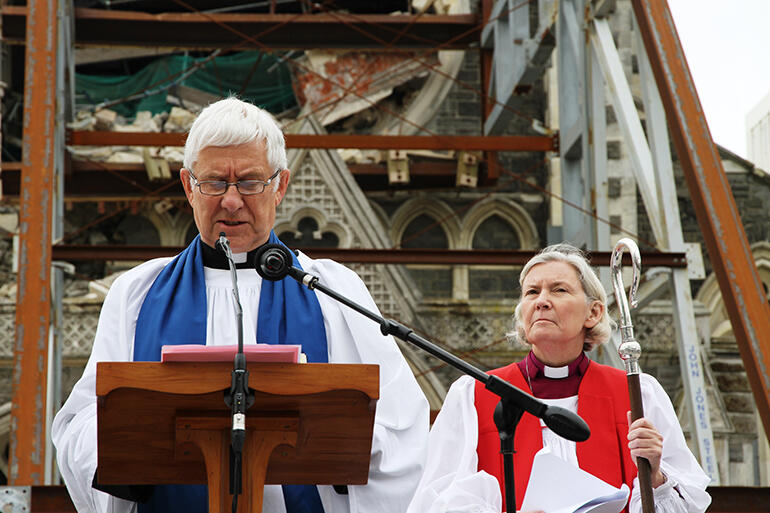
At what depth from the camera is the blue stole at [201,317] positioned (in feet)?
10.6

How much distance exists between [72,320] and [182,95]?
4095 millimetres

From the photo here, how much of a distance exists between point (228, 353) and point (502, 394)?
2.29 feet

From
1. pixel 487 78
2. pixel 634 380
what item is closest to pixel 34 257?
pixel 634 380

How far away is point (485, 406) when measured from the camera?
151 inches

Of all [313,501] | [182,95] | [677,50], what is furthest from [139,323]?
[182,95]

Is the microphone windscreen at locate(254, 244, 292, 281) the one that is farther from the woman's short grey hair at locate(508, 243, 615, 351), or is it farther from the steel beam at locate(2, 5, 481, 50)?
the steel beam at locate(2, 5, 481, 50)

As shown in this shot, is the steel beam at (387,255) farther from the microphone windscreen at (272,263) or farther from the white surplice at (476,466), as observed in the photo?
the microphone windscreen at (272,263)

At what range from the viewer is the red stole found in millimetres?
3723

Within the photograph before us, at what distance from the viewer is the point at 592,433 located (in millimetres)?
3824

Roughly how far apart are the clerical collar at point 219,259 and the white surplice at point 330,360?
0.07ft

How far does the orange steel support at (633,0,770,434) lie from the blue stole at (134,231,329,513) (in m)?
4.03

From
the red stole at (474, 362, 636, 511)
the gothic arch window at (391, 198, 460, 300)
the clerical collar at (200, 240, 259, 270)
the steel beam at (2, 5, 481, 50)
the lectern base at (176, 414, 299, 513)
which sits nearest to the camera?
the lectern base at (176, 414, 299, 513)

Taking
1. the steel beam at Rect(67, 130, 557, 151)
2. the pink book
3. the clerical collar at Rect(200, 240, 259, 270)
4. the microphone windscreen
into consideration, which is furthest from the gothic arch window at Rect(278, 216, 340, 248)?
the pink book

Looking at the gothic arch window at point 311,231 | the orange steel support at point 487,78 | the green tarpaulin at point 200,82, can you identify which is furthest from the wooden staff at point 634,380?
the green tarpaulin at point 200,82
